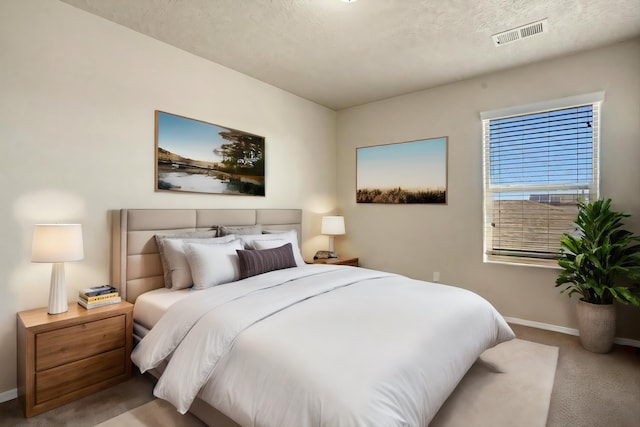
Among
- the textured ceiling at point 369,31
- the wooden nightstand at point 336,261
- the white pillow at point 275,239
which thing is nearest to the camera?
the textured ceiling at point 369,31

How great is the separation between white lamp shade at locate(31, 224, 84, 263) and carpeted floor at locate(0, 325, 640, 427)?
0.94 meters

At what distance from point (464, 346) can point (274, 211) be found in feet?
8.53

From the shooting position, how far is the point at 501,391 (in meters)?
2.28

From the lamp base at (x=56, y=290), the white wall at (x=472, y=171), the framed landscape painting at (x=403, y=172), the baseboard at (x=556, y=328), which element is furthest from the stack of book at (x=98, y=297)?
the baseboard at (x=556, y=328)

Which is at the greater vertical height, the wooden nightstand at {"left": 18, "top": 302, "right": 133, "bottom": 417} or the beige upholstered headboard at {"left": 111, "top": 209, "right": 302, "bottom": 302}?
the beige upholstered headboard at {"left": 111, "top": 209, "right": 302, "bottom": 302}

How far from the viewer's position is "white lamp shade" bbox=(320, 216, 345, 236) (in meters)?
4.55

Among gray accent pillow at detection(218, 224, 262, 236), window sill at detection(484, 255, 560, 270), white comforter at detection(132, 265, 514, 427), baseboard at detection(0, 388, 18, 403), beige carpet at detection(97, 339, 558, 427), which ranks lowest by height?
baseboard at detection(0, 388, 18, 403)

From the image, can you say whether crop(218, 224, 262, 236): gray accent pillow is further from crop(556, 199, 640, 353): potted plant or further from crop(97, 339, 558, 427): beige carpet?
crop(556, 199, 640, 353): potted plant

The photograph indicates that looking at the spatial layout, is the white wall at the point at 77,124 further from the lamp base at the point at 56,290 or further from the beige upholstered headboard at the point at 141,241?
the lamp base at the point at 56,290

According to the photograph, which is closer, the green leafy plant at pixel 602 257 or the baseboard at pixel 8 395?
the baseboard at pixel 8 395

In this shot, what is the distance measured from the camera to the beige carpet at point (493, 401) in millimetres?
1963

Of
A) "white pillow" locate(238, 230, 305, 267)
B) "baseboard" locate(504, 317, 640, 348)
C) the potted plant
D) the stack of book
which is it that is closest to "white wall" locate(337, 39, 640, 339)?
"baseboard" locate(504, 317, 640, 348)

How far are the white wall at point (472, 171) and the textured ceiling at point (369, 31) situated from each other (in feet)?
0.74

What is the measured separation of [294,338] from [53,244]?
5.63ft
